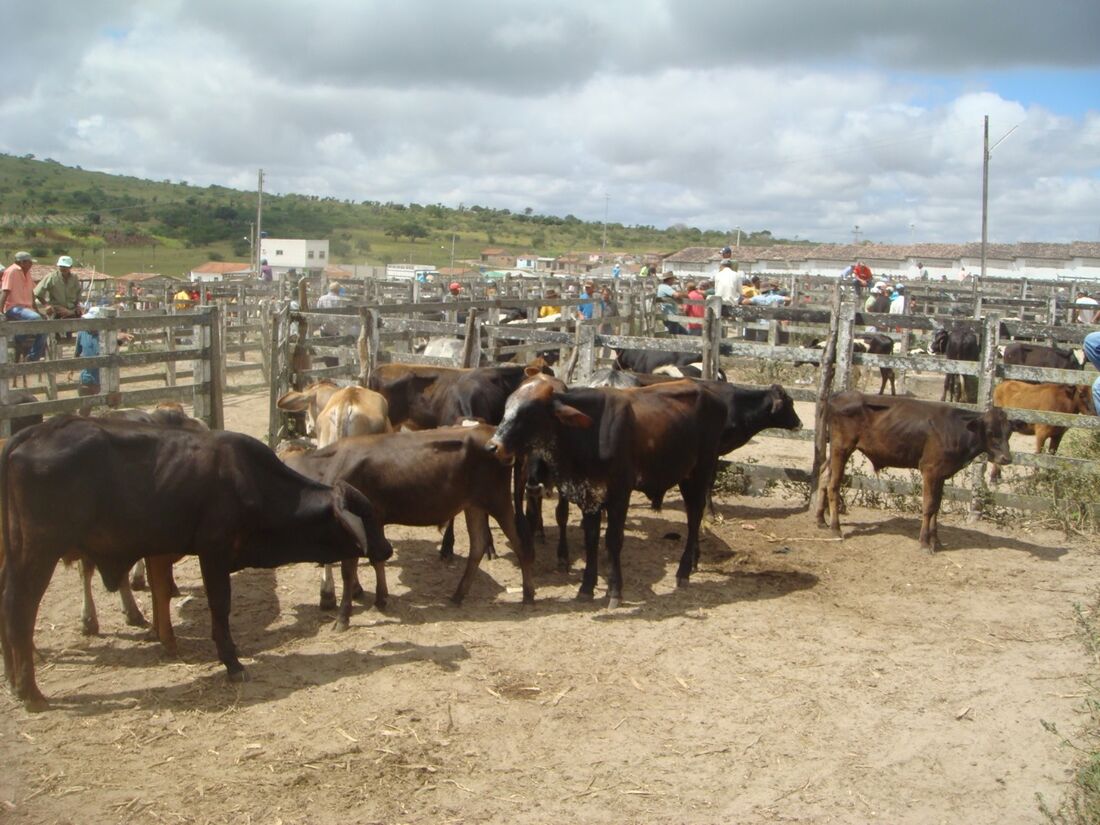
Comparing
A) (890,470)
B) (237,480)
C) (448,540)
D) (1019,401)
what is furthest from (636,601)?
(1019,401)

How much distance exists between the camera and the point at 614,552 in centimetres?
729

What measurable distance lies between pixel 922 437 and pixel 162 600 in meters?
6.51

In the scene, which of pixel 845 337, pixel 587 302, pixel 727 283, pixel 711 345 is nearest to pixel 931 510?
pixel 845 337

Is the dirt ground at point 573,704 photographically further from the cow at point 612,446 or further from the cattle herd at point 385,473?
the cow at point 612,446

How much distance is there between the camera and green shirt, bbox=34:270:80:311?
14.7m

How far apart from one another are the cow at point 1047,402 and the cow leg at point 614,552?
5.88 meters

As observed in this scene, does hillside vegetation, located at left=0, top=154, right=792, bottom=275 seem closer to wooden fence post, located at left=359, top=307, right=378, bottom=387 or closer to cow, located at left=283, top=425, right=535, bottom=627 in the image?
wooden fence post, located at left=359, top=307, right=378, bottom=387

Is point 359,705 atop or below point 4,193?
below

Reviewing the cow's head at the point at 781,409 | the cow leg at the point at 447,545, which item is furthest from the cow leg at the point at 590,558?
the cow's head at the point at 781,409

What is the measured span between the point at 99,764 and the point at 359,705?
1311mm

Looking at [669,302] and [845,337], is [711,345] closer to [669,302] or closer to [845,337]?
[845,337]

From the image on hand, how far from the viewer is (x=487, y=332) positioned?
14391mm

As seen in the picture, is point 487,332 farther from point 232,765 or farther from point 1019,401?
point 232,765

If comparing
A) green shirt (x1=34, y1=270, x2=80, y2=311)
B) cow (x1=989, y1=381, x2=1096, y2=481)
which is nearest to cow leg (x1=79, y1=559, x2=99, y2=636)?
cow (x1=989, y1=381, x2=1096, y2=481)
